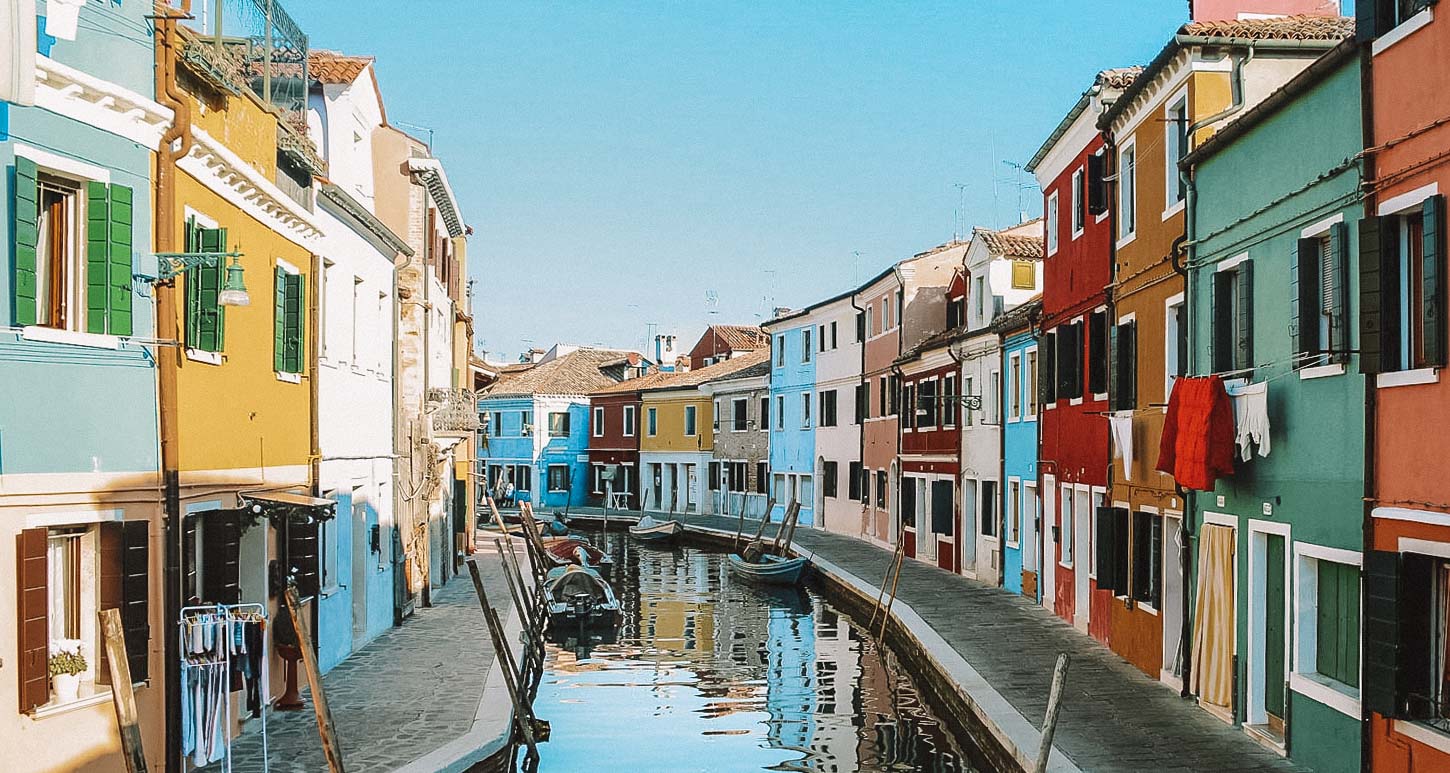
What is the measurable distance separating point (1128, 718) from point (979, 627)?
24.0ft

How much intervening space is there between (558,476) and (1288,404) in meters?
54.0

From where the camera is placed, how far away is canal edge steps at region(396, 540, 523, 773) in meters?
12.2

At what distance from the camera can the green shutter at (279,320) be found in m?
14.7

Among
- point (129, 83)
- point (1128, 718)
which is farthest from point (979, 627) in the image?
point (129, 83)

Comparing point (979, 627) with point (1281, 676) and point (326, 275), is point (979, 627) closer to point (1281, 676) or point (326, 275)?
point (1281, 676)

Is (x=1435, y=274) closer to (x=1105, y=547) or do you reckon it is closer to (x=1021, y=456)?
(x=1105, y=547)

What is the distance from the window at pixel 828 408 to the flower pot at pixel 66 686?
3577cm

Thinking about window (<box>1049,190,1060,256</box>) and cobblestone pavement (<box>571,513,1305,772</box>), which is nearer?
cobblestone pavement (<box>571,513,1305,772</box>)

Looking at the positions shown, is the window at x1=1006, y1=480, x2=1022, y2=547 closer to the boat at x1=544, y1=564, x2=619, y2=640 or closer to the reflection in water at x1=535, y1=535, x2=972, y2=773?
the reflection in water at x1=535, y1=535, x2=972, y2=773

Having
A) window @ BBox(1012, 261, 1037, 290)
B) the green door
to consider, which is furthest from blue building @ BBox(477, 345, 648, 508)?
the green door

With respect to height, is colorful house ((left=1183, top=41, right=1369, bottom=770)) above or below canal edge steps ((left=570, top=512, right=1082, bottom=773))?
above

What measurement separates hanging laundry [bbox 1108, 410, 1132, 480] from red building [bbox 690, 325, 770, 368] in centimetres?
4412

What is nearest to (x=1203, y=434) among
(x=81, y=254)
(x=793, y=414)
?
(x=81, y=254)

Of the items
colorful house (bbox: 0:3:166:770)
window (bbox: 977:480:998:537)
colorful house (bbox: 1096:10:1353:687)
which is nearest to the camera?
colorful house (bbox: 0:3:166:770)
